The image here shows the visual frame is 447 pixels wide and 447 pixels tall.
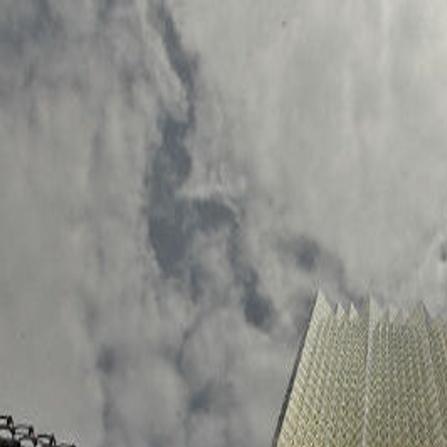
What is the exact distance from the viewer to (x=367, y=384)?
144 m

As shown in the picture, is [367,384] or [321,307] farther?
[321,307]

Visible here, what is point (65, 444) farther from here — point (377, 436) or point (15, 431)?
point (377, 436)

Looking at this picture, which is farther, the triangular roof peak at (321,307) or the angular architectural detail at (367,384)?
the triangular roof peak at (321,307)

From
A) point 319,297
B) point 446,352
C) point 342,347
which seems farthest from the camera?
point 319,297

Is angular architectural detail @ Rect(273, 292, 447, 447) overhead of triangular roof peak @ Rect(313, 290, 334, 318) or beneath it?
beneath

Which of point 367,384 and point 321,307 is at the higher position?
point 321,307

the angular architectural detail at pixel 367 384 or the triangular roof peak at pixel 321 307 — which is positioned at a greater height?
the triangular roof peak at pixel 321 307

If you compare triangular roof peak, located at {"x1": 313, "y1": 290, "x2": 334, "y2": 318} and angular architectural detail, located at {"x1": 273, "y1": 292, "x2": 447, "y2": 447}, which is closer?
angular architectural detail, located at {"x1": 273, "y1": 292, "x2": 447, "y2": 447}

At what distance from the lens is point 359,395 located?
140625 millimetres

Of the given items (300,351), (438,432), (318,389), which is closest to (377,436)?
(438,432)

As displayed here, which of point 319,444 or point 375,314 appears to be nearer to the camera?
point 319,444

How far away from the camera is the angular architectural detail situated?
125062mm

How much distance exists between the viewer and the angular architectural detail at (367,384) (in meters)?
125

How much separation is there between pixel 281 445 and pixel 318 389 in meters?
28.3
